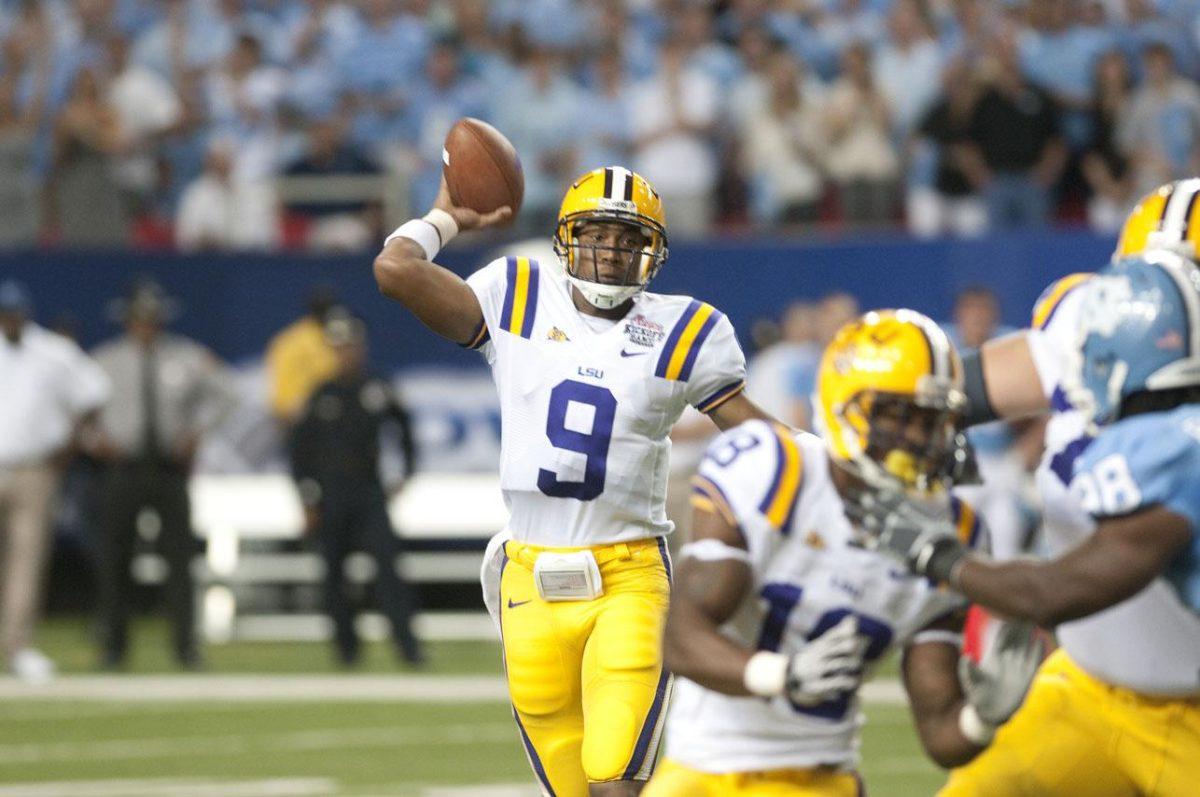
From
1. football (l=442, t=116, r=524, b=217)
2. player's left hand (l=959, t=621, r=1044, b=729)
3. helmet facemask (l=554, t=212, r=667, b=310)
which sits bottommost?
player's left hand (l=959, t=621, r=1044, b=729)

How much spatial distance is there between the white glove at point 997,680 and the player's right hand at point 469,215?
7.52 feet

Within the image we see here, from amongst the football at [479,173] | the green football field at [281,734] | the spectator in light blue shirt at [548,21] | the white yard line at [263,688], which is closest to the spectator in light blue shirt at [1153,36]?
the spectator in light blue shirt at [548,21]

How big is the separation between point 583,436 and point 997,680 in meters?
1.73

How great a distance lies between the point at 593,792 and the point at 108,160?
31.5 feet

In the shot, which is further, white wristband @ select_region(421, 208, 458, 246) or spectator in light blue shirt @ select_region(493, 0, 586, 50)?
spectator in light blue shirt @ select_region(493, 0, 586, 50)

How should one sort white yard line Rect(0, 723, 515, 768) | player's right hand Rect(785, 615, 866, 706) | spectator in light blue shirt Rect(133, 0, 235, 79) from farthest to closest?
1. spectator in light blue shirt Rect(133, 0, 235, 79)
2. white yard line Rect(0, 723, 515, 768)
3. player's right hand Rect(785, 615, 866, 706)

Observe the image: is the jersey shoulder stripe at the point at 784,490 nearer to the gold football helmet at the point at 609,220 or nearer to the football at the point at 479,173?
the gold football helmet at the point at 609,220

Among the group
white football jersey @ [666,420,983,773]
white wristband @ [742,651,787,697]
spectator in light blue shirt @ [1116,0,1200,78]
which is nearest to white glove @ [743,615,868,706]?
white wristband @ [742,651,787,697]

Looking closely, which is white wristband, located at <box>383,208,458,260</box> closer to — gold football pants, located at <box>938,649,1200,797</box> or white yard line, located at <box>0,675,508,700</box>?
gold football pants, located at <box>938,649,1200,797</box>

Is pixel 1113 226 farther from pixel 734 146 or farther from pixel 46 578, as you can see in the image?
pixel 46 578

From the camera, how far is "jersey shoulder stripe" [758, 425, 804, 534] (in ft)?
12.5

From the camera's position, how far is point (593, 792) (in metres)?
4.98

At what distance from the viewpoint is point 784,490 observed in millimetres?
3828

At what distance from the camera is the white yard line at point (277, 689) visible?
1055 cm
